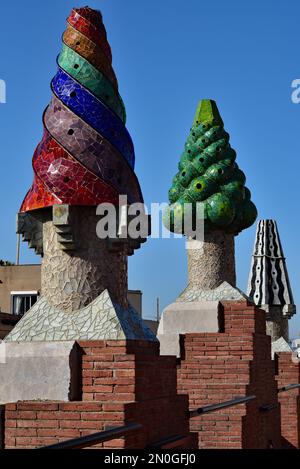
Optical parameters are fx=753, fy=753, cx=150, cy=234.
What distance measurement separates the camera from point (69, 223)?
20.7 ft

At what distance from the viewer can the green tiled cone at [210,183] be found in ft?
35.0

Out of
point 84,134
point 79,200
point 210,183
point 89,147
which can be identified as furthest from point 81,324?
point 210,183

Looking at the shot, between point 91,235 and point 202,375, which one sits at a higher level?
point 91,235

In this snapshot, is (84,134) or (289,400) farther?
(289,400)

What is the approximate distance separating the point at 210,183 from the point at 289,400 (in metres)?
4.53

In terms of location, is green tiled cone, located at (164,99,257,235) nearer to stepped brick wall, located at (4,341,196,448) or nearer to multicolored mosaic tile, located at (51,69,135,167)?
multicolored mosaic tile, located at (51,69,135,167)

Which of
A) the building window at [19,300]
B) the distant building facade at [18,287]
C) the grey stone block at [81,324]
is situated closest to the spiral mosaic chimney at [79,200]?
the grey stone block at [81,324]

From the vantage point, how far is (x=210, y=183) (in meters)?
10.7

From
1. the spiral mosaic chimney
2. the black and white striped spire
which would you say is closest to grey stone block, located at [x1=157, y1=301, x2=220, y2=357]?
the spiral mosaic chimney

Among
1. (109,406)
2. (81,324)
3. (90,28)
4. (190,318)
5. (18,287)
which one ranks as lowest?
(109,406)

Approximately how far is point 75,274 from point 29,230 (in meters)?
0.68

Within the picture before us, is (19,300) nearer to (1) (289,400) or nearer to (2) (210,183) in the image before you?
(1) (289,400)
